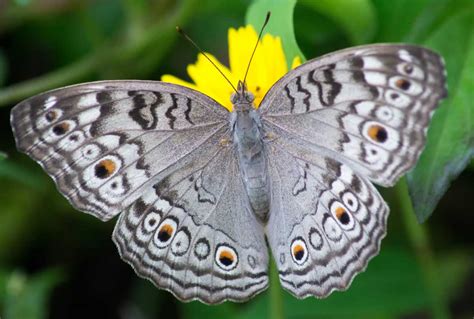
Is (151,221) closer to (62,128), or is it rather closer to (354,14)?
(62,128)

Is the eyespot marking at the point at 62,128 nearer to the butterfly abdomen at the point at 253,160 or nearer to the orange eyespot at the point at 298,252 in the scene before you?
the butterfly abdomen at the point at 253,160

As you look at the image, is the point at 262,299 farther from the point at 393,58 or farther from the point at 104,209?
the point at 393,58

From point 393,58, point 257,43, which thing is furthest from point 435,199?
point 257,43

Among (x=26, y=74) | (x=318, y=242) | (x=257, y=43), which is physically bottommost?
(x=318, y=242)

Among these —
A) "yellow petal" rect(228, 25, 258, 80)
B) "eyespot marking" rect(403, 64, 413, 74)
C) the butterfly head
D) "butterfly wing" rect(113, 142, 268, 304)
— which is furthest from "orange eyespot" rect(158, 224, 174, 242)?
"eyespot marking" rect(403, 64, 413, 74)

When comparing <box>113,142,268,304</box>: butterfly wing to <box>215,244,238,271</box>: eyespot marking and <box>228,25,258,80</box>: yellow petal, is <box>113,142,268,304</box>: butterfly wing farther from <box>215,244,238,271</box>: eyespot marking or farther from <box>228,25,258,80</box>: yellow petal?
<box>228,25,258,80</box>: yellow petal

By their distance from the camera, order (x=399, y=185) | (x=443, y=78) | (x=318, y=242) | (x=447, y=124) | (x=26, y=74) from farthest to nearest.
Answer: (x=26, y=74)
(x=399, y=185)
(x=447, y=124)
(x=318, y=242)
(x=443, y=78)
